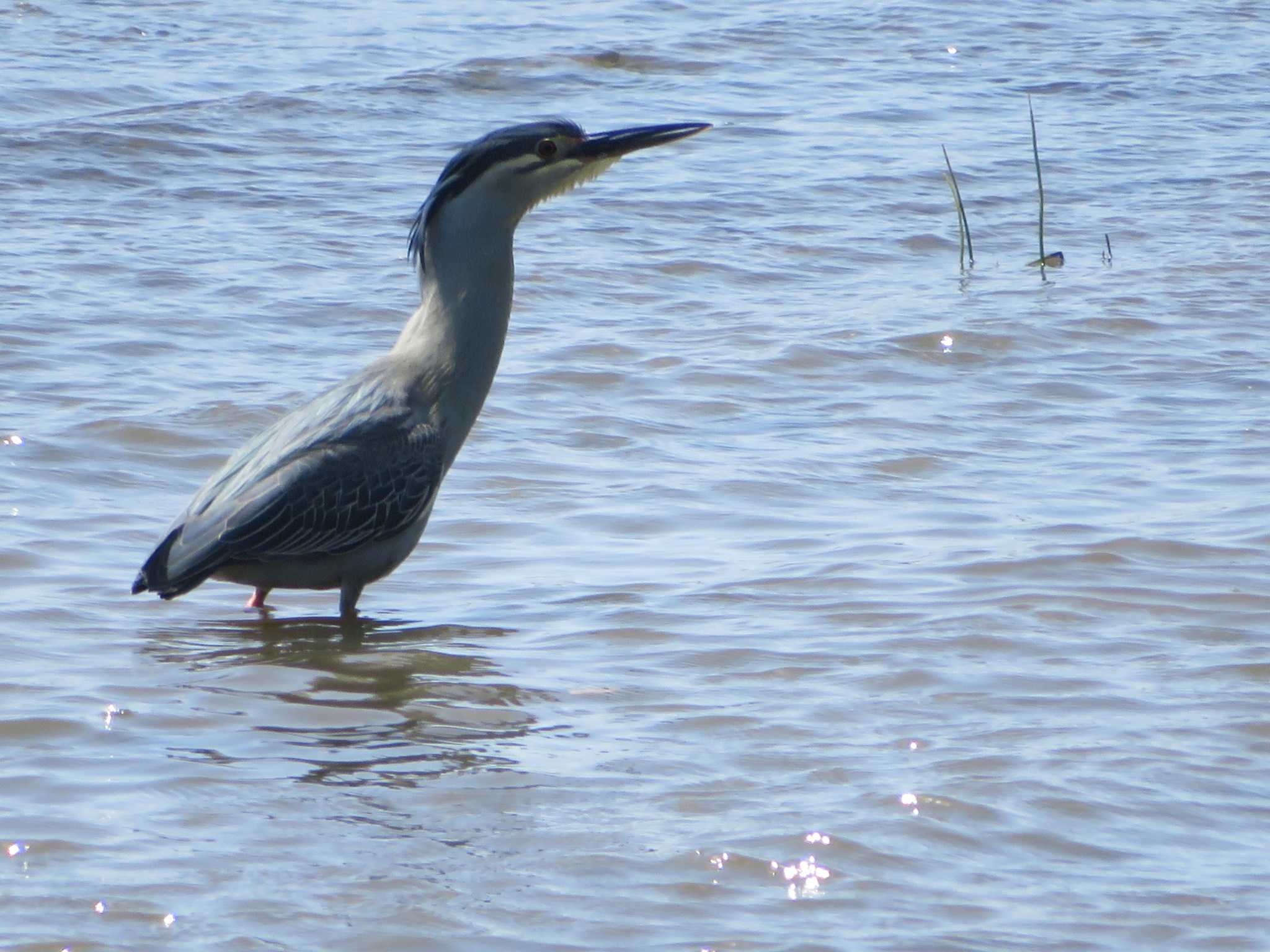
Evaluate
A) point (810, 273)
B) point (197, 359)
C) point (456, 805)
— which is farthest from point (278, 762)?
point (810, 273)

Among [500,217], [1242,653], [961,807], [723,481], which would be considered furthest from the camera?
[723,481]

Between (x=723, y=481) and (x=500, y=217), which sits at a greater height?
(x=500, y=217)

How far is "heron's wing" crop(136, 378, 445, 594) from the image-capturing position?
6027 millimetres

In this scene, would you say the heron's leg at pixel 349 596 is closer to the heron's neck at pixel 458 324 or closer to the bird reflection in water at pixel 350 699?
the bird reflection in water at pixel 350 699

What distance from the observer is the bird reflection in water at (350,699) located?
501 centimetres

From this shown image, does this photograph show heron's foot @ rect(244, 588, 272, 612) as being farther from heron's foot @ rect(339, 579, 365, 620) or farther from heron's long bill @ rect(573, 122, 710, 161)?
heron's long bill @ rect(573, 122, 710, 161)

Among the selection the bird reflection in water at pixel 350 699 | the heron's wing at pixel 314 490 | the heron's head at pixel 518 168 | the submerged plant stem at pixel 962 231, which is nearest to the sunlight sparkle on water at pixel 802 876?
the bird reflection in water at pixel 350 699

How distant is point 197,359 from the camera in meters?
8.70

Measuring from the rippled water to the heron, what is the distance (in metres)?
0.24

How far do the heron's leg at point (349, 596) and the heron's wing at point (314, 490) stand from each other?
16 cm

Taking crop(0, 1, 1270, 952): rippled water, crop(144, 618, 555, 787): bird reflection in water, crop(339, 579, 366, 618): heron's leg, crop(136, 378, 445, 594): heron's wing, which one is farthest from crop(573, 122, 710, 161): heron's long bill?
crop(144, 618, 555, 787): bird reflection in water

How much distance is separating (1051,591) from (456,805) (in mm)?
2311

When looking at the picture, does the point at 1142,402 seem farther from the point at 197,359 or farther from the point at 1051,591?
the point at 197,359

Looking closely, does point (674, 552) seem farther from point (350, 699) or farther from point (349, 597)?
point (350, 699)
